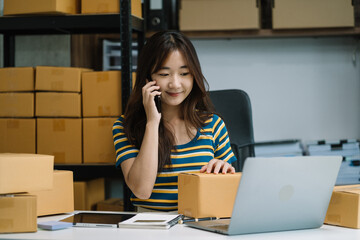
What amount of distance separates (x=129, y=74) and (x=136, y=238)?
4.04 ft

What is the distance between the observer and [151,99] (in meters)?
1.54

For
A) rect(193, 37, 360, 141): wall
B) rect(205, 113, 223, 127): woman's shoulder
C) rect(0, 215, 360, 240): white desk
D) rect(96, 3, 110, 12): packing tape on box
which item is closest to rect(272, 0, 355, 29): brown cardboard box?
rect(193, 37, 360, 141): wall

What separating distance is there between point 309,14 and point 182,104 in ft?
4.31

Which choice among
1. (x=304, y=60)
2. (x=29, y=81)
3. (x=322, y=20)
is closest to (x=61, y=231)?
(x=29, y=81)

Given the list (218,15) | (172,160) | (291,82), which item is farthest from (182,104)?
(291,82)

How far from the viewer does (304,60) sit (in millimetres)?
3000

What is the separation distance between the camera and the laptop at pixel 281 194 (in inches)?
38.3

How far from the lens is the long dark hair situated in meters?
1.54

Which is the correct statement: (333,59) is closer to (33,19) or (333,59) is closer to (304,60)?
(304,60)

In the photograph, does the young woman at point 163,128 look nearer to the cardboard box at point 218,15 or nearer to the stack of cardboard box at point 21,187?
the stack of cardboard box at point 21,187

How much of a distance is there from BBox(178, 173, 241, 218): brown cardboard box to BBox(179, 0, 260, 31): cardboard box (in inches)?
62.8

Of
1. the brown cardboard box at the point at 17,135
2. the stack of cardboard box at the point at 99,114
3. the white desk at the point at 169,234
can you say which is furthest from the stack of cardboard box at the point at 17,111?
the white desk at the point at 169,234

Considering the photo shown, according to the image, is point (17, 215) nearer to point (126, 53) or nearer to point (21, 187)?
point (21, 187)

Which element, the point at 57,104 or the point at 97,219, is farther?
the point at 57,104
